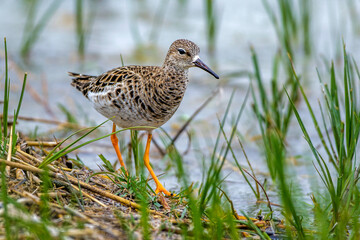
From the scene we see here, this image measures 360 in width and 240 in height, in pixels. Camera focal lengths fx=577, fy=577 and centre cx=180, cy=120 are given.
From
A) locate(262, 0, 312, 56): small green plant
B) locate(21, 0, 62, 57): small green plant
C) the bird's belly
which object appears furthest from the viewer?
locate(21, 0, 62, 57): small green plant

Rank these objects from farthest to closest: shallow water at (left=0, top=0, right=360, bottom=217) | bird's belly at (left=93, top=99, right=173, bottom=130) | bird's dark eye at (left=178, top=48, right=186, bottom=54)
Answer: shallow water at (left=0, top=0, right=360, bottom=217), bird's dark eye at (left=178, top=48, right=186, bottom=54), bird's belly at (left=93, top=99, right=173, bottom=130)

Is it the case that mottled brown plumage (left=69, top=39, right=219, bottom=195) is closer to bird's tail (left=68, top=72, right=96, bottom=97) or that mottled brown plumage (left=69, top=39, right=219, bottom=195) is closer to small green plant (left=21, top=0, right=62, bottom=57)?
bird's tail (left=68, top=72, right=96, bottom=97)

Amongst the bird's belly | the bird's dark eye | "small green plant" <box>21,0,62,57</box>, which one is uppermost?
"small green plant" <box>21,0,62,57</box>

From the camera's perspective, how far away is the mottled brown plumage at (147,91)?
5039 millimetres

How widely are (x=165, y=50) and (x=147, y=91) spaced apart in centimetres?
512

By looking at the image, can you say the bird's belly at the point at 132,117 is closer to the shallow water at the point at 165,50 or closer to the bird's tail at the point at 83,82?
the bird's tail at the point at 83,82

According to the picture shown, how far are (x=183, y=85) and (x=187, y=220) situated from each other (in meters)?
1.54

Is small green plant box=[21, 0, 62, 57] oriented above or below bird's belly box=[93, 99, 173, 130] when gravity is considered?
above

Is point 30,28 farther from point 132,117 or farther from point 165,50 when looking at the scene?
point 132,117

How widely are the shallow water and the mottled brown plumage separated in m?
0.99

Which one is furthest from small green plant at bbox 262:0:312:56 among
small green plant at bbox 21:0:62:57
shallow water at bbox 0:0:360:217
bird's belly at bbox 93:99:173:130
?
bird's belly at bbox 93:99:173:130

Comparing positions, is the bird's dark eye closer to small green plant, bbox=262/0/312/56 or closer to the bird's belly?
the bird's belly

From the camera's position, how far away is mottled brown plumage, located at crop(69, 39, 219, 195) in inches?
198

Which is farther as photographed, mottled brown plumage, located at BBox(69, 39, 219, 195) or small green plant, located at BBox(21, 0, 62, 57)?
small green plant, located at BBox(21, 0, 62, 57)
